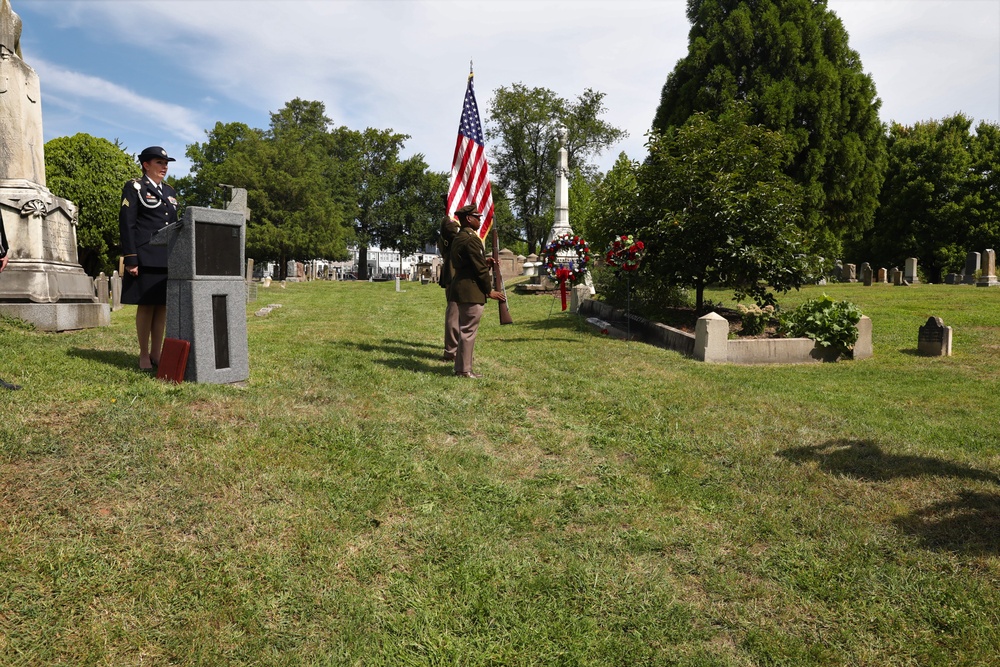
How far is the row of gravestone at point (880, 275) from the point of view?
3064cm

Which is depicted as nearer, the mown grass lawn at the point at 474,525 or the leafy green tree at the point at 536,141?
the mown grass lawn at the point at 474,525

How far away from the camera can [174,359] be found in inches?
219

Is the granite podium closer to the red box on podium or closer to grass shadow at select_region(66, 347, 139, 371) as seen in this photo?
the red box on podium

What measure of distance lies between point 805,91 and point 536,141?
29.4 metres

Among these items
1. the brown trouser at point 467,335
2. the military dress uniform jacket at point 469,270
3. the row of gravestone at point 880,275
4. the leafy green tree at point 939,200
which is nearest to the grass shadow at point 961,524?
the brown trouser at point 467,335

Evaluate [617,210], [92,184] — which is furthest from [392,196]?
[617,210]

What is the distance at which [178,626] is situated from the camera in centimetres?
273

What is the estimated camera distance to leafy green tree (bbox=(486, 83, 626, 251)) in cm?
4994

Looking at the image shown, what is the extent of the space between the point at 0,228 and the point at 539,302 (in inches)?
654

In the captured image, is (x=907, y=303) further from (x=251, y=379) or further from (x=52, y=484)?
(x=52, y=484)

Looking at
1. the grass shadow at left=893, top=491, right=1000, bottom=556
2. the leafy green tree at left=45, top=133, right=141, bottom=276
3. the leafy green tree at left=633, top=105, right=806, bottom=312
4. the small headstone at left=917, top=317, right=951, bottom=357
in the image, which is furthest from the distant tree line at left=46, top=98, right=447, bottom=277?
the grass shadow at left=893, top=491, right=1000, bottom=556

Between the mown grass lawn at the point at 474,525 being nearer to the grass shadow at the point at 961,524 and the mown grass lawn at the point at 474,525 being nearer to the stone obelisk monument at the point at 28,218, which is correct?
the grass shadow at the point at 961,524

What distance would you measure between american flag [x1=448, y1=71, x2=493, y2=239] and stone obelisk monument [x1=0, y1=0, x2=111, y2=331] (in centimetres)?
589

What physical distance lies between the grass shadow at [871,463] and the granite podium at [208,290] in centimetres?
501
